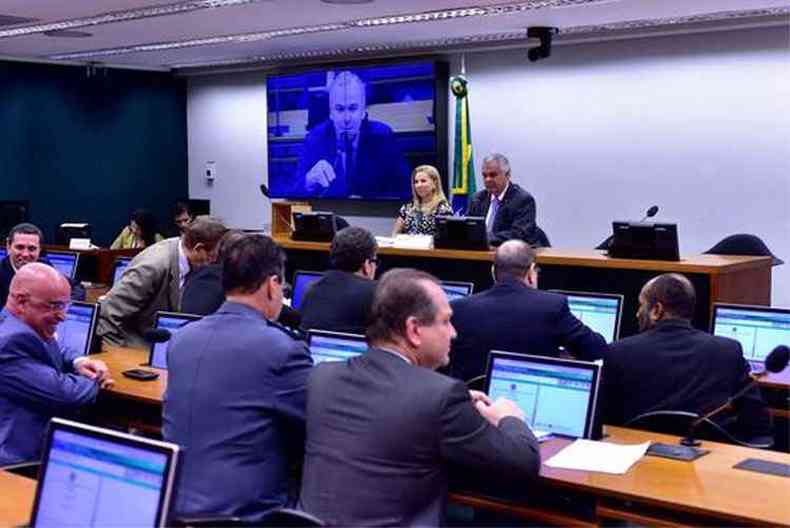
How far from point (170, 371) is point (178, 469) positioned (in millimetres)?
1095

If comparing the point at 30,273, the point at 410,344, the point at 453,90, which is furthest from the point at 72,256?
the point at 410,344

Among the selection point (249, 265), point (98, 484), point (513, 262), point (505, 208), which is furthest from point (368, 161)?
point (98, 484)

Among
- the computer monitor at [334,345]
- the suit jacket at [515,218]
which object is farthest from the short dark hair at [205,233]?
the suit jacket at [515,218]

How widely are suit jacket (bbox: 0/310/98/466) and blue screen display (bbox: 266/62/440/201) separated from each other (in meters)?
7.58

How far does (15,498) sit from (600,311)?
3097mm

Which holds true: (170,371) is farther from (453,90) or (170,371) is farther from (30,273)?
(453,90)

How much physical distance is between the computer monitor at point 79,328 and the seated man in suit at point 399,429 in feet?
8.47

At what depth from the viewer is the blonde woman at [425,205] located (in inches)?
315

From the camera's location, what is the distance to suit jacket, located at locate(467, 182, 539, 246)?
7524 mm

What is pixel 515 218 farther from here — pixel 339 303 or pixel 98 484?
pixel 98 484

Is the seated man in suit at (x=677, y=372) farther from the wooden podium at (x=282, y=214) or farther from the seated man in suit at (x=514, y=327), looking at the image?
the wooden podium at (x=282, y=214)

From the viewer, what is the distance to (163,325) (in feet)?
15.9

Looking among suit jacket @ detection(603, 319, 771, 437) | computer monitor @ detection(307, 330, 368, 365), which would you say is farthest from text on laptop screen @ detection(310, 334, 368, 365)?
suit jacket @ detection(603, 319, 771, 437)

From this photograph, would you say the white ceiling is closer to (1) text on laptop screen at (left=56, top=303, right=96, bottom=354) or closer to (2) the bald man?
(1) text on laptop screen at (left=56, top=303, right=96, bottom=354)
